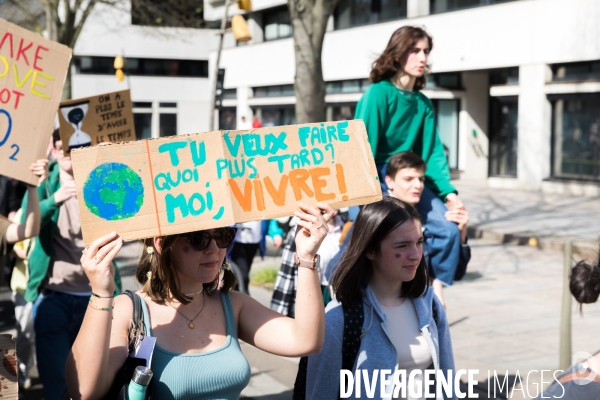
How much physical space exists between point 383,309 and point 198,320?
33.3 inches

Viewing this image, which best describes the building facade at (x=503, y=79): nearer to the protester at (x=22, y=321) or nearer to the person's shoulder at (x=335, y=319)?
the protester at (x=22, y=321)

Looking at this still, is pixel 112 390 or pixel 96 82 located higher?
pixel 96 82

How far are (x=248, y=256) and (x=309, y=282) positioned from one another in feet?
18.3

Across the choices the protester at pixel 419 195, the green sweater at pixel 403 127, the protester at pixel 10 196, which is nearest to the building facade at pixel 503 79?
the protester at pixel 10 196

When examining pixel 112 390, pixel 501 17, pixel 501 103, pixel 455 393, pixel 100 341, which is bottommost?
pixel 455 393

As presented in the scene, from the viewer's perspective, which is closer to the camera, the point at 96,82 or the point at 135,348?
the point at 135,348

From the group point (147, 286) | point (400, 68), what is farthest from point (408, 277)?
point (400, 68)

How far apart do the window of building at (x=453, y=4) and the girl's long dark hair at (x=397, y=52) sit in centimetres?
1938

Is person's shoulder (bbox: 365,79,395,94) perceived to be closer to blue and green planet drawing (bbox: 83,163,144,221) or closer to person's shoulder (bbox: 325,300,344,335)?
person's shoulder (bbox: 325,300,344,335)

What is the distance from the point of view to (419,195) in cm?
450

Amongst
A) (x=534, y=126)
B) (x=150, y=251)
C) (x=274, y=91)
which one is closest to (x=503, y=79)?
(x=534, y=126)

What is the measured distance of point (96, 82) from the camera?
4672 cm

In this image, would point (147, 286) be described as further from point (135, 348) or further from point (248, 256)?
point (248, 256)

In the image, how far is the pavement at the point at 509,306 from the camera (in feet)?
20.4
